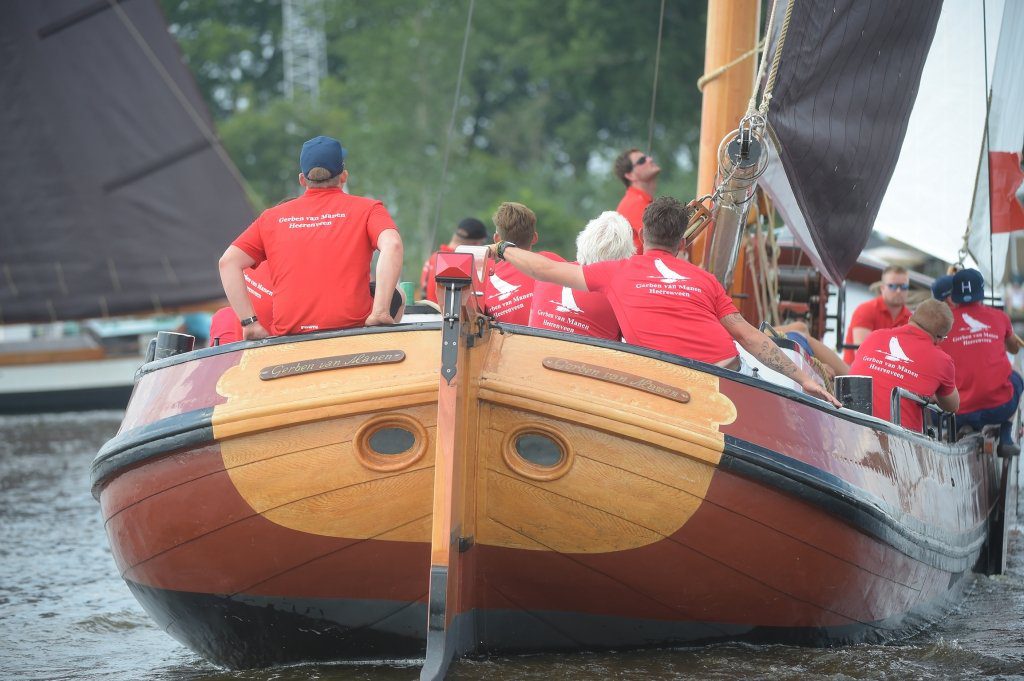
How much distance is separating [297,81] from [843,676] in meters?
35.5

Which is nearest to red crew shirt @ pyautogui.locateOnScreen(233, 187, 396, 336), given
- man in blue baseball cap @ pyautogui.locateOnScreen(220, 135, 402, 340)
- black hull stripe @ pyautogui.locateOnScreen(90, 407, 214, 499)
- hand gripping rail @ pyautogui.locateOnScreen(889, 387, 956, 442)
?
man in blue baseball cap @ pyautogui.locateOnScreen(220, 135, 402, 340)

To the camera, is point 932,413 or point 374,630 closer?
point 374,630

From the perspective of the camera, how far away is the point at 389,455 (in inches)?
185

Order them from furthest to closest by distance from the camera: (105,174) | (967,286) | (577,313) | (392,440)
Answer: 1. (105,174)
2. (967,286)
3. (577,313)
4. (392,440)

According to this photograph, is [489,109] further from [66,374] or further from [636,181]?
[636,181]

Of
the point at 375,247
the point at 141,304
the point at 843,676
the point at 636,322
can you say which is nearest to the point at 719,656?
the point at 843,676

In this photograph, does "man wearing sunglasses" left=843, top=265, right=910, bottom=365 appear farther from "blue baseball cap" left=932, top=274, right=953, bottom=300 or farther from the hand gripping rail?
the hand gripping rail

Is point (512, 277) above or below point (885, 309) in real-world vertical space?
above

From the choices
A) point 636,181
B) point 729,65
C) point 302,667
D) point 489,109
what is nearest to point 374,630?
point 302,667

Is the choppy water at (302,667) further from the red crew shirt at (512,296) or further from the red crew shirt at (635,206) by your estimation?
the red crew shirt at (635,206)

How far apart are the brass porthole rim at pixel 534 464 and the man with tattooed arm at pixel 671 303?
25.1 inches

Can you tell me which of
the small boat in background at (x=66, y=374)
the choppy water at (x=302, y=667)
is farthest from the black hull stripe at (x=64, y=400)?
the choppy water at (x=302, y=667)

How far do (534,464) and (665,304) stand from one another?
82cm

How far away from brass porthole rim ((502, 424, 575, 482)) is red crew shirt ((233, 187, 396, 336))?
0.74m
